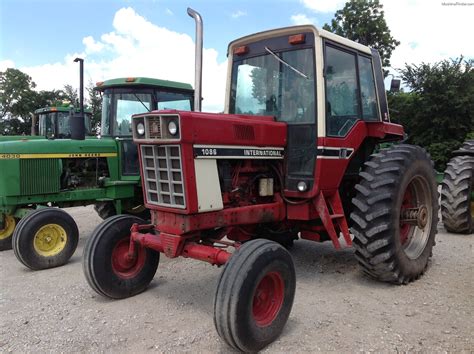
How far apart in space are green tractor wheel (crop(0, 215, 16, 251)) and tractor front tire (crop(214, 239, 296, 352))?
5028 millimetres

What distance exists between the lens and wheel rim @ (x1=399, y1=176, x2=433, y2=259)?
4.89 metres

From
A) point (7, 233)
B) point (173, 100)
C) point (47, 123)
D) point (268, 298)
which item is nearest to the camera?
point (268, 298)

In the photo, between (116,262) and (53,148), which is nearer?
(116,262)

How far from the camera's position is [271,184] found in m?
4.37

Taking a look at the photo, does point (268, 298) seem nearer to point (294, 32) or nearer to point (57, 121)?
point (294, 32)

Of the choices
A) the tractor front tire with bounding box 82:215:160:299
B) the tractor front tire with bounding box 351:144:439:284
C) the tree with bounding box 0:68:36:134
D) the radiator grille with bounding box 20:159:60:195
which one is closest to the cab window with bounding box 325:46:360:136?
the tractor front tire with bounding box 351:144:439:284

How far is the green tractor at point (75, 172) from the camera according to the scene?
5.82 metres

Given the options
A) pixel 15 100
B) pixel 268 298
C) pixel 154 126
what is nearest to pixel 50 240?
pixel 154 126

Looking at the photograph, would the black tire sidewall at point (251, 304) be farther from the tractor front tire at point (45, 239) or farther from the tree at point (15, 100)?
the tree at point (15, 100)

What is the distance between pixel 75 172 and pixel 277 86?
3.99 meters

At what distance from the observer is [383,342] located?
3266 millimetres

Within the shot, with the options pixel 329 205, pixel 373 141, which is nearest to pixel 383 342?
pixel 329 205

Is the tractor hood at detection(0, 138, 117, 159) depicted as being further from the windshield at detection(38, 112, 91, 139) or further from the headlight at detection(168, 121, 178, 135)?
the windshield at detection(38, 112, 91, 139)

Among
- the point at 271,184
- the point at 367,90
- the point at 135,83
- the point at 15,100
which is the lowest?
the point at 271,184
